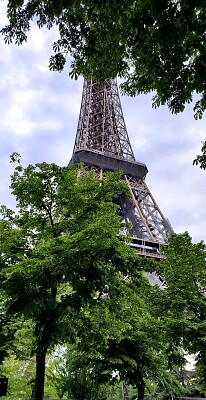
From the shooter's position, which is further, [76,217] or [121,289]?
[76,217]

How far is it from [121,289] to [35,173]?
4480mm

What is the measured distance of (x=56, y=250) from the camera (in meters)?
8.58

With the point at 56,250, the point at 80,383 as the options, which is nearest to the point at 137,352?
the point at 80,383

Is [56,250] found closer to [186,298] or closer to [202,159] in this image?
[202,159]

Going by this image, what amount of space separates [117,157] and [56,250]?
35.1 m

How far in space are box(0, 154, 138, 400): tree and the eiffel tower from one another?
2114 centimetres

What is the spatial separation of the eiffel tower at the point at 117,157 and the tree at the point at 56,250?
2114 centimetres

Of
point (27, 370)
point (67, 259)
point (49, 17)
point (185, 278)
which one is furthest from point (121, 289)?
point (27, 370)

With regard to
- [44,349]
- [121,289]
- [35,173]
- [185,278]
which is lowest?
[44,349]

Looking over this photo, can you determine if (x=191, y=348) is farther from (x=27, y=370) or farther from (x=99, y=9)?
(x=99, y=9)

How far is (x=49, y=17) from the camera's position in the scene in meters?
4.22

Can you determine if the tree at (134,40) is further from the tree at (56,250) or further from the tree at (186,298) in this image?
the tree at (186,298)

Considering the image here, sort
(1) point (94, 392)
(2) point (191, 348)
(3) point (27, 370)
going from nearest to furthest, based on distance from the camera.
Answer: (2) point (191, 348), (1) point (94, 392), (3) point (27, 370)

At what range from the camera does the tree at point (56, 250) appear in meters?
8.39
